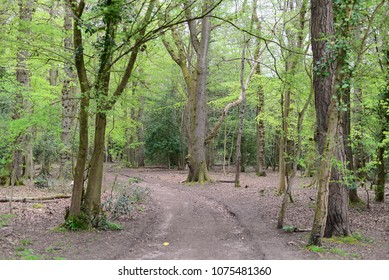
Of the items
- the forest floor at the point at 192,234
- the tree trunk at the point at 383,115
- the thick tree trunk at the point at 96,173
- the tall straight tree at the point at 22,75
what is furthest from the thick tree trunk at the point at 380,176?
the tall straight tree at the point at 22,75

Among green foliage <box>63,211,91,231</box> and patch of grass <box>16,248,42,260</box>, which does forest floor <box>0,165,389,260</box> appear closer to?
patch of grass <box>16,248,42,260</box>

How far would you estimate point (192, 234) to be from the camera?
27.1ft

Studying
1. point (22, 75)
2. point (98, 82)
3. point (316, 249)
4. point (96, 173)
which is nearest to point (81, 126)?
point (98, 82)

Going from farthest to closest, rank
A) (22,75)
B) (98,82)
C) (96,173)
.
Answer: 1. (22,75)
2. (96,173)
3. (98,82)

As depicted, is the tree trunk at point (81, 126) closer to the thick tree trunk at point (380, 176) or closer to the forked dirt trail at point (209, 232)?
the forked dirt trail at point (209, 232)

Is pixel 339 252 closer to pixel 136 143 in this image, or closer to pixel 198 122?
pixel 136 143

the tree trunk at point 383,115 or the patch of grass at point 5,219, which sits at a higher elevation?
the tree trunk at point 383,115

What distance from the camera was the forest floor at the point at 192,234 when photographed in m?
6.49

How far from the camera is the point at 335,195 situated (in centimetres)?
754

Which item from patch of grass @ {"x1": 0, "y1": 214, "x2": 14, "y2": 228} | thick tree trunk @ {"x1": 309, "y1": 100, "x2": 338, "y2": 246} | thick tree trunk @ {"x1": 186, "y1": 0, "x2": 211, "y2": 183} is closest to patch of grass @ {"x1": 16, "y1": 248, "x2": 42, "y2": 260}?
patch of grass @ {"x1": 0, "y1": 214, "x2": 14, "y2": 228}

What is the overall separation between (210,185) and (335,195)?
10.7 meters
